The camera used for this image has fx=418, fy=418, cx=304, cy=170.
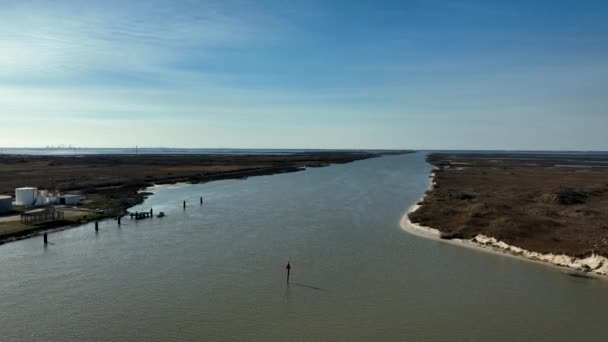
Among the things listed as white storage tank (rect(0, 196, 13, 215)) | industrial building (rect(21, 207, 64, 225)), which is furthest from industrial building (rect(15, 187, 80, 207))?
industrial building (rect(21, 207, 64, 225))

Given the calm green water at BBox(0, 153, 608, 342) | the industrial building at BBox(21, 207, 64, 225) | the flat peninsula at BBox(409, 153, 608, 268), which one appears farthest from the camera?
the industrial building at BBox(21, 207, 64, 225)

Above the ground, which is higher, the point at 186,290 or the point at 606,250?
the point at 606,250

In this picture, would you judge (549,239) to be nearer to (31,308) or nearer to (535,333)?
(535,333)

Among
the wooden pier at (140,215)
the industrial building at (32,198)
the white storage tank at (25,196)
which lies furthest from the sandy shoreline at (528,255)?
the white storage tank at (25,196)

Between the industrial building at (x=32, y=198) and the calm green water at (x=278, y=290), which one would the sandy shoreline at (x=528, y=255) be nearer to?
the calm green water at (x=278, y=290)

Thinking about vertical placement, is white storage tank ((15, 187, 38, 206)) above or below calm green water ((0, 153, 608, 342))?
above

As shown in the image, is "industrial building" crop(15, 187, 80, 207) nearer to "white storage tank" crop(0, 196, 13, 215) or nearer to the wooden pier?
"white storage tank" crop(0, 196, 13, 215)

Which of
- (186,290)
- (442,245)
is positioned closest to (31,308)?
(186,290)
